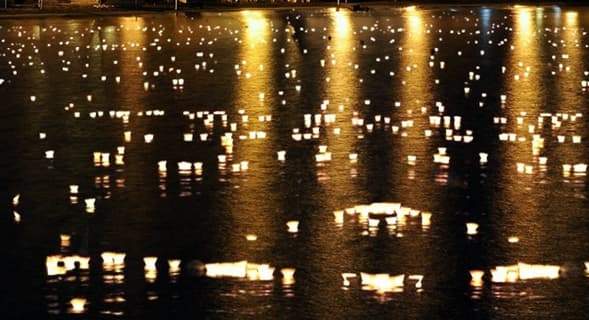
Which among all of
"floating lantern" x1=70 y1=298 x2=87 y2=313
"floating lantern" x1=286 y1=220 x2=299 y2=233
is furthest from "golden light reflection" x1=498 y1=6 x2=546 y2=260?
"floating lantern" x1=70 y1=298 x2=87 y2=313

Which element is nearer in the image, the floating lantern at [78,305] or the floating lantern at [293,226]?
the floating lantern at [78,305]

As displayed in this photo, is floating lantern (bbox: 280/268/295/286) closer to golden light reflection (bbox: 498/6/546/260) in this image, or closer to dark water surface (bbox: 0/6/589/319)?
dark water surface (bbox: 0/6/589/319)

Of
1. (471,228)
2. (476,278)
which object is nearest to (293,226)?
(471,228)

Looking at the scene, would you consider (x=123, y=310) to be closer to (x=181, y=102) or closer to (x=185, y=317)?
(x=185, y=317)

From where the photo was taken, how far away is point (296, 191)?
12641 mm

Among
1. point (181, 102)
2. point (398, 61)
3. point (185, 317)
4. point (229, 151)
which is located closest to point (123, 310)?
point (185, 317)

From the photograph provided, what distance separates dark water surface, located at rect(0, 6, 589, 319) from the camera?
29.0 ft

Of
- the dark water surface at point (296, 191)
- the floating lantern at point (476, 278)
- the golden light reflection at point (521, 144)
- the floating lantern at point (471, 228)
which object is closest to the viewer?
the dark water surface at point (296, 191)

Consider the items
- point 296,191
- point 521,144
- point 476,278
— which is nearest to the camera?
point 476,278

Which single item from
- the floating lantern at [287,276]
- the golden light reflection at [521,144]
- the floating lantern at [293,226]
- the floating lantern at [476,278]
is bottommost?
the floating lantern at [476,278]

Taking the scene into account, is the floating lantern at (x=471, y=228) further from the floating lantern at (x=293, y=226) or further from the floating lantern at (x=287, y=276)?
the floating lantern at (x=287, y=276)

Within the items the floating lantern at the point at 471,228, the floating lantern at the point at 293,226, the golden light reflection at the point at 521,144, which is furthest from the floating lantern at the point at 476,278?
the floating lantern at the point at 293,226

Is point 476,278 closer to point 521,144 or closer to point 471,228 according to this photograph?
point 471,228

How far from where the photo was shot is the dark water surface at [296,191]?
8.83 m
